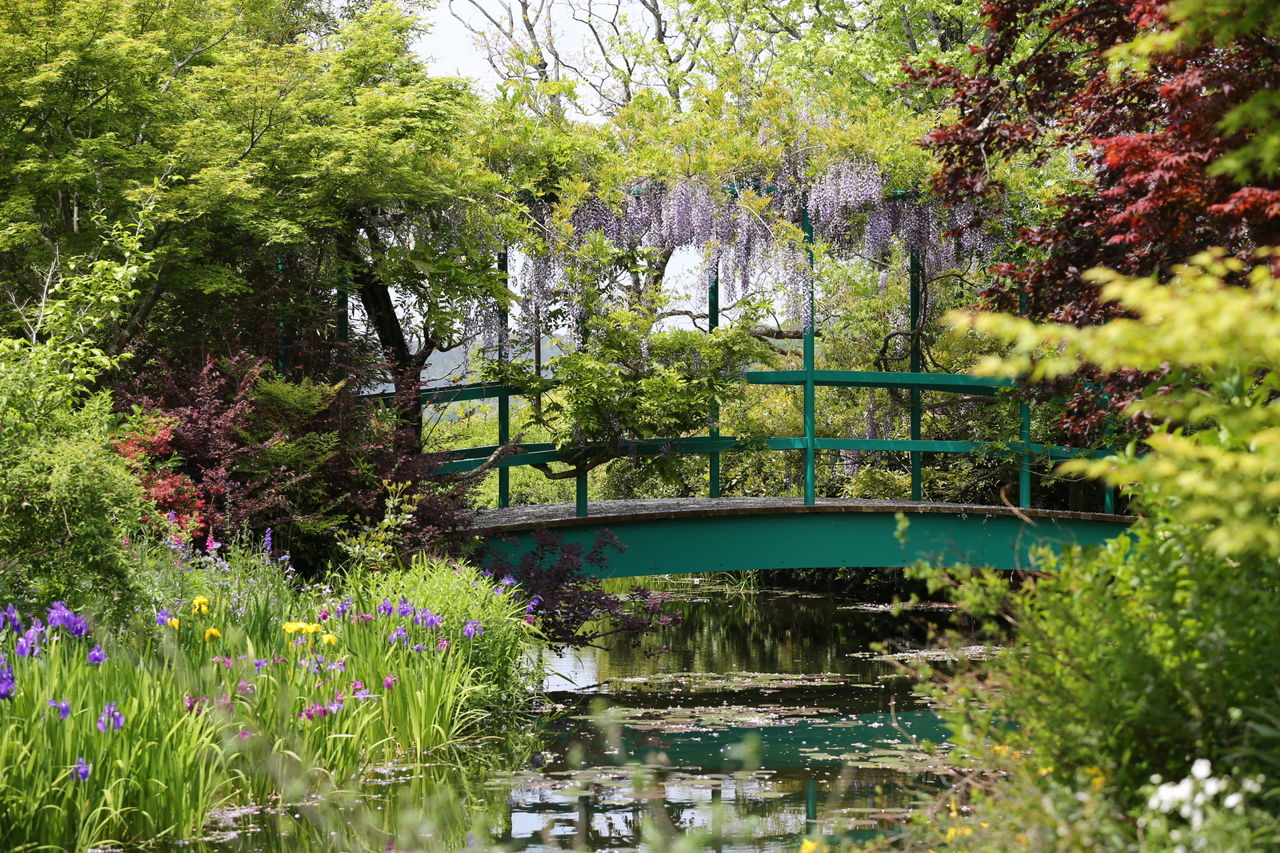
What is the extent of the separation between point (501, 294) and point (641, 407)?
4.11 feet

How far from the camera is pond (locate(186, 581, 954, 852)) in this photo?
4.63m

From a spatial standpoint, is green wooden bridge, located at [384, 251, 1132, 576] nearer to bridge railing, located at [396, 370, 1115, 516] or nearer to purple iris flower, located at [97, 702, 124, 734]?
bridge railing, located at [396, 370, 1115, 516]

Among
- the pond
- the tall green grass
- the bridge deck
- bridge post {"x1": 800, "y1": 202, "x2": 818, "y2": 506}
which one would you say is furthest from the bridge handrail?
the tall green grass

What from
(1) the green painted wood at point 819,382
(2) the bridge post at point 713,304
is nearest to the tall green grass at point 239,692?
(1) the green painted wood at point 819,382

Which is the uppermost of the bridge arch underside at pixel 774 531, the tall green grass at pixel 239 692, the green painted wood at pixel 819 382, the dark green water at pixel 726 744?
the green painted wood at pixel 819 382

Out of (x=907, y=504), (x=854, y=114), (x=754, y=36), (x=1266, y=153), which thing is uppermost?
(x=754, y=36)

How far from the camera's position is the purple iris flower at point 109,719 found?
4.18 metres

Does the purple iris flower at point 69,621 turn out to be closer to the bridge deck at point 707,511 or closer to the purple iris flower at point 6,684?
the purple iris flower at point 6,684

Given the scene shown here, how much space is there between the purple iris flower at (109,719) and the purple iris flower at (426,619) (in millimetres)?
1951

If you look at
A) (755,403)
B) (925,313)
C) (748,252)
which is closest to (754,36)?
(755,403)

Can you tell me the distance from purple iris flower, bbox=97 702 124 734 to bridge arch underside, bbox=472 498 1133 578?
4.81 m

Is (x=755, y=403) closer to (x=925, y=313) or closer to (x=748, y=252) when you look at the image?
(x=925, y=313)

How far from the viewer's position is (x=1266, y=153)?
292cm

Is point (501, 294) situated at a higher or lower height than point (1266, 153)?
higher
